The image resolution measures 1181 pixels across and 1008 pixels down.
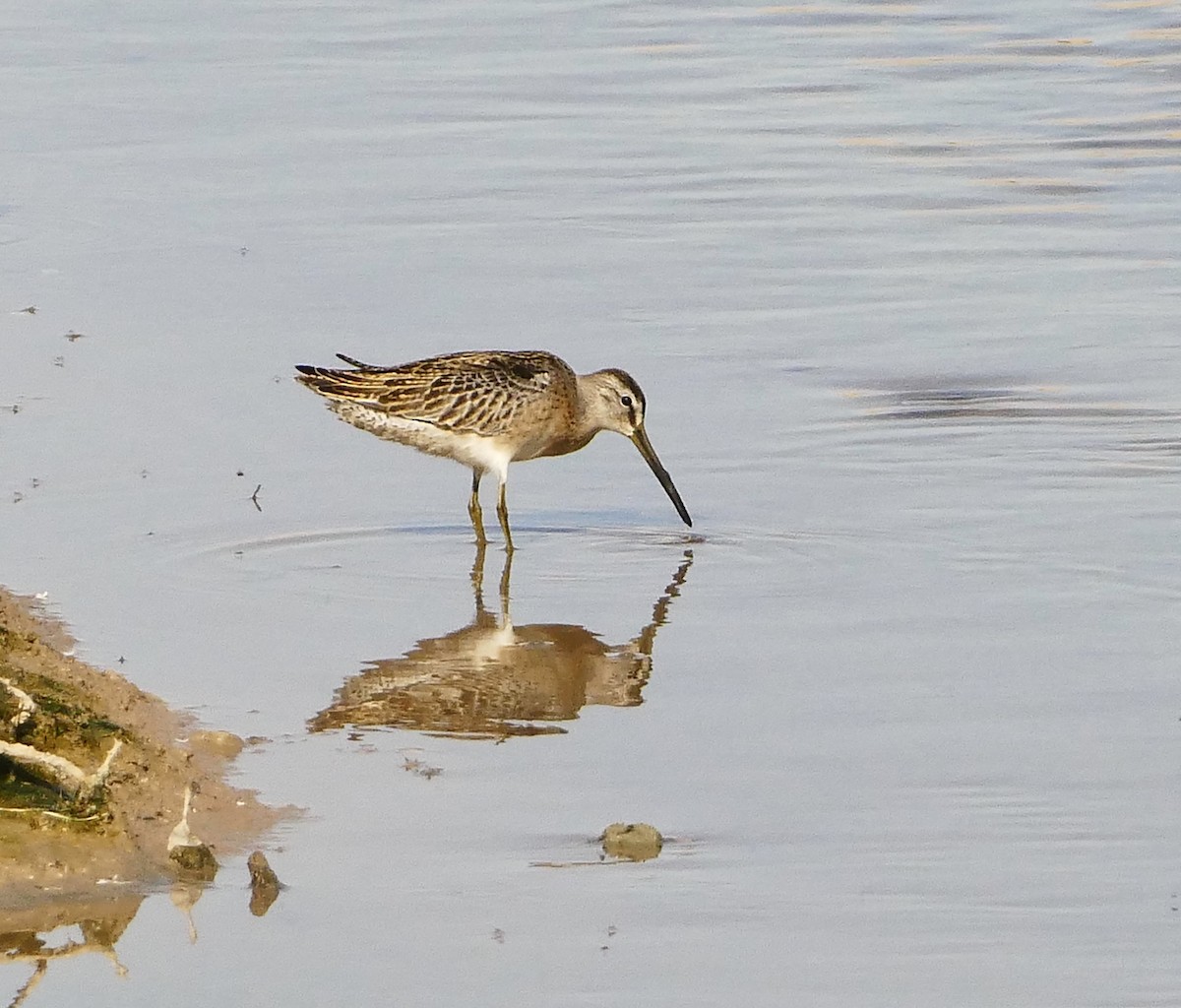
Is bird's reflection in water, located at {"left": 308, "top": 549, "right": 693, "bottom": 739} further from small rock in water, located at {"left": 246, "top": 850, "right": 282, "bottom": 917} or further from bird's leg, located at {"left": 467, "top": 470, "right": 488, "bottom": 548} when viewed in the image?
small rock in water, located at {"left": 246, "top": 850, "right": 282, "bottom": 917}

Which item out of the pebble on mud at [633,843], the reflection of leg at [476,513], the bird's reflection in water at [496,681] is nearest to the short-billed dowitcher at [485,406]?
the reflection of leg at [476,513]

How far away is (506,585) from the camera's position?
8.84m

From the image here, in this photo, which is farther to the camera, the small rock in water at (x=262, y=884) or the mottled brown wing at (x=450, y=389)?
the mottled brown wing at (x=450, y=389)

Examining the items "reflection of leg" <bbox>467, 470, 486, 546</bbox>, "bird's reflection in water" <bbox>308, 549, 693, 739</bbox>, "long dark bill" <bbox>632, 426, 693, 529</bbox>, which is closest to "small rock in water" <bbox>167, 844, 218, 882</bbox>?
"bird's reflection in water" <bbox>308, 549, 693, 739</bbox>

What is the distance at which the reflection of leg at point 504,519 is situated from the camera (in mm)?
9242

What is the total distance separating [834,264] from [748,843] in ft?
23.8

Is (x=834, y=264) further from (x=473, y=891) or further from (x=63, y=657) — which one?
(x=473, y=891)

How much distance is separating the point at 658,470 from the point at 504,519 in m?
0.74

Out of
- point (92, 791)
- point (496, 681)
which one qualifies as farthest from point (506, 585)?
point (92, 791)

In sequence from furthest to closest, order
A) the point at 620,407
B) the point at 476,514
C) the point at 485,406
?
1. the point at 620,407
2. the point at 485,406
3. the point at 476,514

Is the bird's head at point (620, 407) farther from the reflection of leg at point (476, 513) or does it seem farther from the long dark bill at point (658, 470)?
the reflection of leg at point (476, 513)

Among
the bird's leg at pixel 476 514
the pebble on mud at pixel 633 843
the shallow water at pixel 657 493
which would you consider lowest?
the bird's leg at pixel 476 514

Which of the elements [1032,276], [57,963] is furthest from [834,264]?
[57,963]

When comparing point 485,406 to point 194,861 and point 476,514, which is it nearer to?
point 476,514
